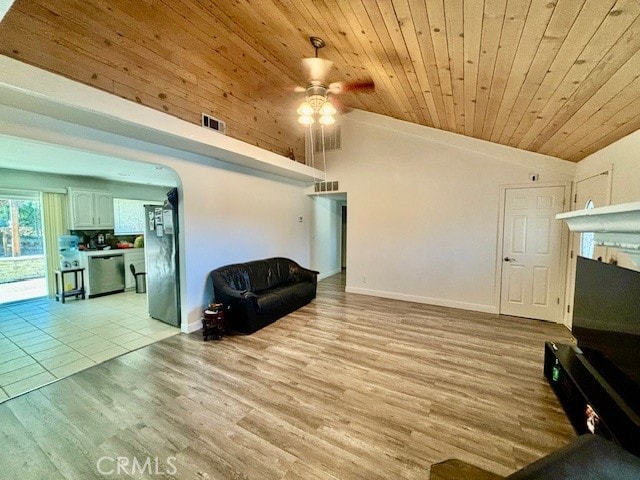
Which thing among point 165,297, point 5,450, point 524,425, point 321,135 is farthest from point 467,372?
point 321,135

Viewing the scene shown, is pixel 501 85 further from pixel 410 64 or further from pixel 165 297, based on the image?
pixel 165 297

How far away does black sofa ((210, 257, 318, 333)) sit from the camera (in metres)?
3.65

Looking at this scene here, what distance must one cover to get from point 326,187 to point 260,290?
2817 millimetres

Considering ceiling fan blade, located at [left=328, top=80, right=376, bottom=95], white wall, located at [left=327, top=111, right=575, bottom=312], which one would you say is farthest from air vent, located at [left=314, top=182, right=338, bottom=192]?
ceiling fan blade, located at [left=328, top=80, right=376, bottom=95]

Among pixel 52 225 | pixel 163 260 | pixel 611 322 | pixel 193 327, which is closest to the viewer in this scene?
pixel 611 322

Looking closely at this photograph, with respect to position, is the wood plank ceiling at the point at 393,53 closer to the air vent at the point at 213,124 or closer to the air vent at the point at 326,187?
the air vent at the point at 213,124

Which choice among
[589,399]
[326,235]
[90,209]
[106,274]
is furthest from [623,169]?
[90,209]

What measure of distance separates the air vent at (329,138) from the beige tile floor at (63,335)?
4565mm

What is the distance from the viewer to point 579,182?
370cm

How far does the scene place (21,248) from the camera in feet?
17.6

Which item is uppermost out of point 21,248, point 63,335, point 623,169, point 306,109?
point 306,109

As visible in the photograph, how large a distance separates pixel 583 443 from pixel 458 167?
4.66m

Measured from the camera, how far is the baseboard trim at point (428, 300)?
457cm
